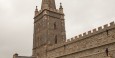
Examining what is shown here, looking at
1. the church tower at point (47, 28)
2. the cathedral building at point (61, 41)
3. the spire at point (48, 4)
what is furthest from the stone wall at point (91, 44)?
the spire at point (48, 4)

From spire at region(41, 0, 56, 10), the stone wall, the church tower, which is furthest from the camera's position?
spire at region(41, 0, 56, 10)

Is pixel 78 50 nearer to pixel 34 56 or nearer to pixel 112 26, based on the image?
pixel 112 26

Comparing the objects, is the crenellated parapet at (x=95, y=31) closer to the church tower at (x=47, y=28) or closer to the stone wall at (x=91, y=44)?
the stone wall at (x=91, y=44)

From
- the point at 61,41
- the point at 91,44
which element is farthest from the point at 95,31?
the point at 61,41

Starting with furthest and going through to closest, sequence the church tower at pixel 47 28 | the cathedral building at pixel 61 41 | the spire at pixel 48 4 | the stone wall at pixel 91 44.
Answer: the spire at pixel 48 4
the church tower at pixel 47 28
the cathedral building at pixel 61 41
the stone wall at pixel 91 44

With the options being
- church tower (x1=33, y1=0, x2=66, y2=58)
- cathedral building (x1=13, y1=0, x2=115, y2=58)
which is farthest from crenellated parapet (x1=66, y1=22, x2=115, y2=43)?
church tower (x1=33, y1=0, x2=66, y2=58)

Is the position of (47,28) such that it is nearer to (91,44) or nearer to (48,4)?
(48,4)

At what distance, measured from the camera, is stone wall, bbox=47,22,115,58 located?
26.3m

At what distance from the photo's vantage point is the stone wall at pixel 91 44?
2627 cm

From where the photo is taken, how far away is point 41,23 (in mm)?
43938

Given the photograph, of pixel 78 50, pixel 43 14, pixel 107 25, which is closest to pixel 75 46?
pixel 78 50

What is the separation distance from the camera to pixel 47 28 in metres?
41.9

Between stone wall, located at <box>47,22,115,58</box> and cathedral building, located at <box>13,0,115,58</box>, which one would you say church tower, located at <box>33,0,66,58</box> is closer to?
cathedral building, located at <box>13,0,115,58</box>

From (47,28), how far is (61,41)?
144 inches
